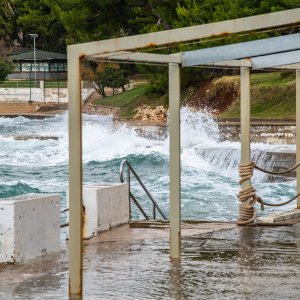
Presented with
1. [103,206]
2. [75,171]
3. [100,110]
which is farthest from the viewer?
Answer: [100,110]

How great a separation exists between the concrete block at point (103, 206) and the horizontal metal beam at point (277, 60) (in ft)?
7.85

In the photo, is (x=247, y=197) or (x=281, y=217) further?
(x=281, y=217)

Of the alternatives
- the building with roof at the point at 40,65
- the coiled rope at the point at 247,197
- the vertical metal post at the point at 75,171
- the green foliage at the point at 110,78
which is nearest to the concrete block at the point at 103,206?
the coiled rope at the point at 247,197

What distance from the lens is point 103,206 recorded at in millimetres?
14328

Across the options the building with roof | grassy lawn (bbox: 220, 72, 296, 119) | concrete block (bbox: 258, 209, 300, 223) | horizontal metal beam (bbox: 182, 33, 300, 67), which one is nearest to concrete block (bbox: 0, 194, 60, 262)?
horizontal metal beam (bbox: 182, 33, 300, 67)

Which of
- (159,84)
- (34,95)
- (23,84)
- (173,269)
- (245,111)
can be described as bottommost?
(173,269)

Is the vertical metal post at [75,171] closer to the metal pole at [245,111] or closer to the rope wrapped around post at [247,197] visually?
the metal pole at [245,111]

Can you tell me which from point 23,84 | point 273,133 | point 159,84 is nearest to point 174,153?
point 273,133

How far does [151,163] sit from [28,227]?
118ft

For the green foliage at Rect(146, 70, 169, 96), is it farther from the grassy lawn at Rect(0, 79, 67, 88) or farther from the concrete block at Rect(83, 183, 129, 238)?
the concrete block at Rect(83, 183, 129, 238)

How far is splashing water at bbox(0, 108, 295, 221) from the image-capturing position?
33.8 m

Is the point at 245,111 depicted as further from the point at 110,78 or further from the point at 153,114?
the point at 110,78

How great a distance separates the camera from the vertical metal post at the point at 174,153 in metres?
11.3

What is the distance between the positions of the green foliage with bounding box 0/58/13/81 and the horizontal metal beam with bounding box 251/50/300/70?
80.4 m
